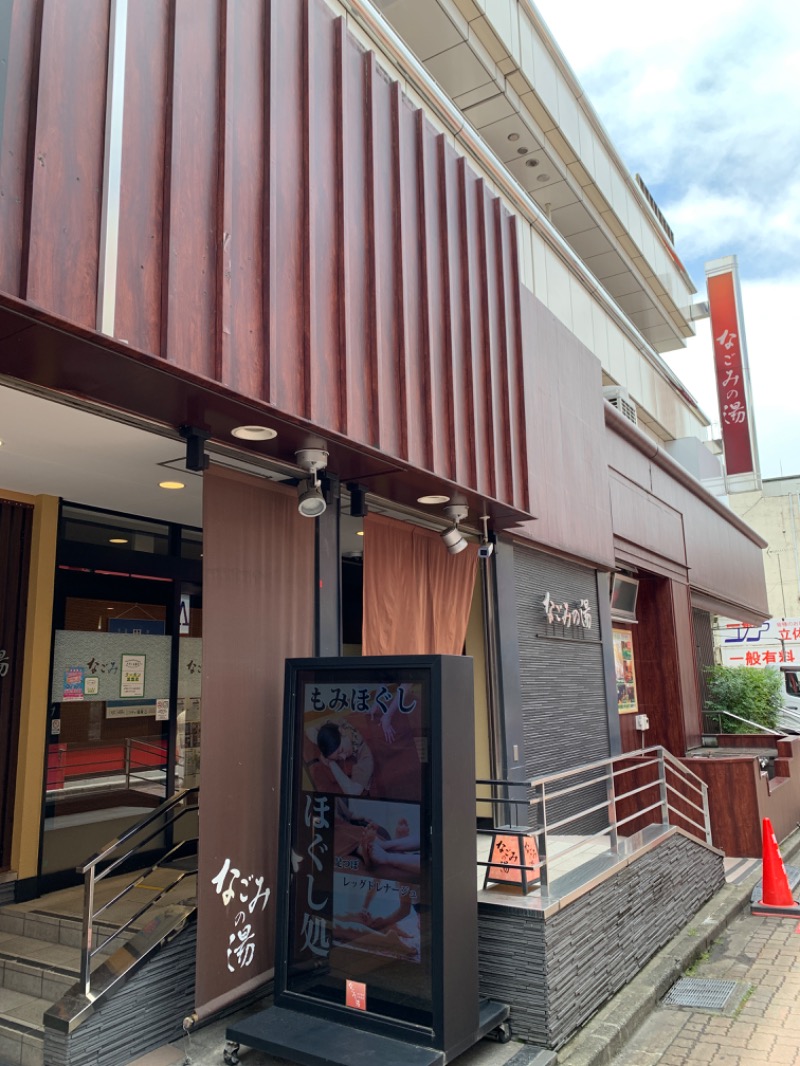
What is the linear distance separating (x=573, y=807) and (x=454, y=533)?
4137 mm

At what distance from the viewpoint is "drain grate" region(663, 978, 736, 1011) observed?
5.93m

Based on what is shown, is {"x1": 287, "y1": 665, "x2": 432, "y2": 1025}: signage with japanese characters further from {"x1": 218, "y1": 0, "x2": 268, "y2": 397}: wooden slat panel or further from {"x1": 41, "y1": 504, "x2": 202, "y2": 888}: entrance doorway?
{"x1": 41, "y1": 504, "x2": 202, "y2": 888}: entrance doorway

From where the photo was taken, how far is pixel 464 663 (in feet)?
15.8

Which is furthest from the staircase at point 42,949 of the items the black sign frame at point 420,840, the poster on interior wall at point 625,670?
the poster on interior wall at point 625,670

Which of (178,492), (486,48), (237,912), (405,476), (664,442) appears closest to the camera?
(237,912)

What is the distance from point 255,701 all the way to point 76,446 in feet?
7.00

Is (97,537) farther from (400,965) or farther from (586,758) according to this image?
(586,758)

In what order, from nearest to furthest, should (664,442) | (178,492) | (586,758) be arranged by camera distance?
(178,492) → (586,758) → (664,442)

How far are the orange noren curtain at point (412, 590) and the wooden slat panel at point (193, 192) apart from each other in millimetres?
2723

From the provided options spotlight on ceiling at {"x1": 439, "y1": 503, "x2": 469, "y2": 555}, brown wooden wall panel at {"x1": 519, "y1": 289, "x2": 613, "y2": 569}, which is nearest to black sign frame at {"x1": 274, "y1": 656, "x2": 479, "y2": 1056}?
spotlight on ceiling at {"x1": 439, "y1": 503, "x2": 469, "y2": 555}

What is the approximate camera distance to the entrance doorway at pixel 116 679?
673 centimetres

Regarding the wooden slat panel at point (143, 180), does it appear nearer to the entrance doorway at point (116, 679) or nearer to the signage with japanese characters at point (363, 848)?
the signage with japanese characters at point (363, 848)

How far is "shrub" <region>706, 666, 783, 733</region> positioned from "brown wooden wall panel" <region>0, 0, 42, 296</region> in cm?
1364

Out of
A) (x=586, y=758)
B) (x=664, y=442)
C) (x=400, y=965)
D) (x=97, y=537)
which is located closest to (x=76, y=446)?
(x=97, y=537)
